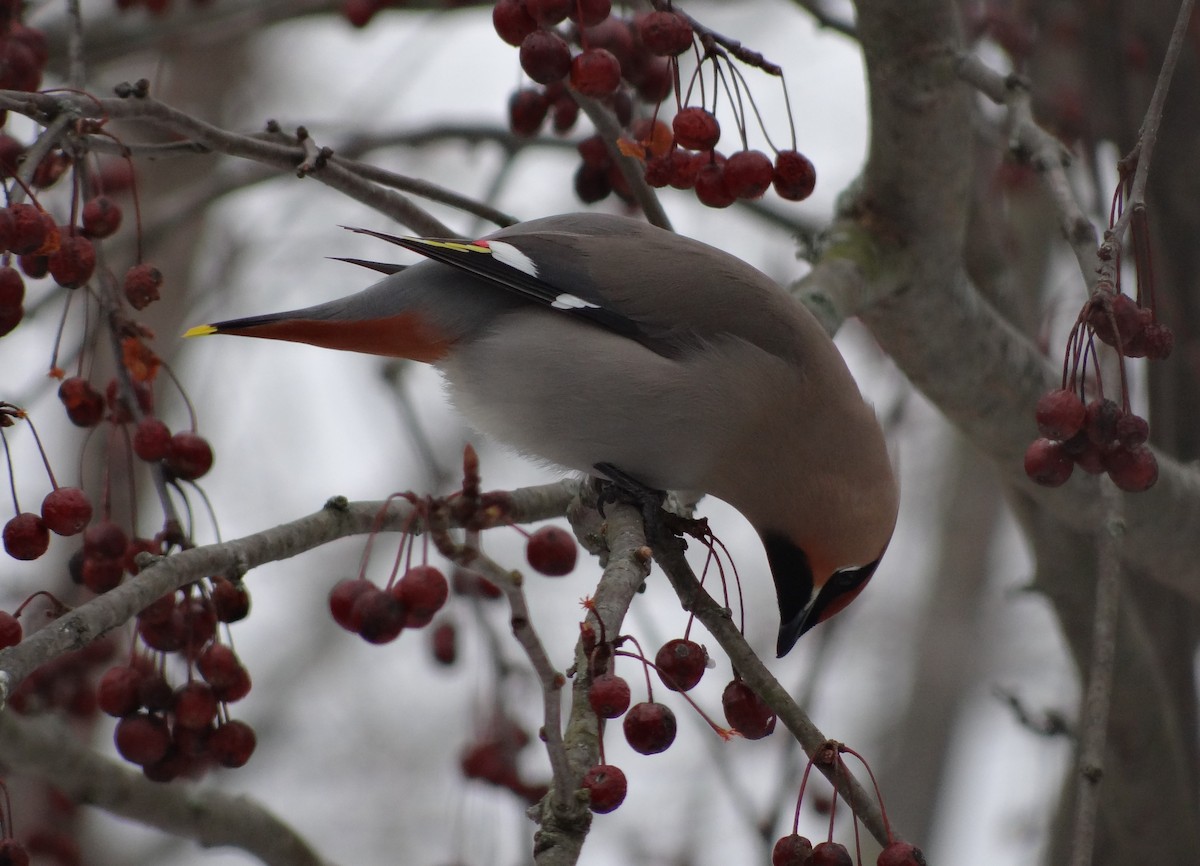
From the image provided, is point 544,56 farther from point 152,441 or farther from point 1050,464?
point 1050,464

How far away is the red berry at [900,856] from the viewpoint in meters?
1.99

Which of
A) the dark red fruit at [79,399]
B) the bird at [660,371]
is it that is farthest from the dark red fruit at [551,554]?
the dark red fruit at [79,399]

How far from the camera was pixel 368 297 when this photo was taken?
3.26m

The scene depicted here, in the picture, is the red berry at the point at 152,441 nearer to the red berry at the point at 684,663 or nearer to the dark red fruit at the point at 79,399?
the dark red fruit at the point at 79,399

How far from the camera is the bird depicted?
3.20 metres

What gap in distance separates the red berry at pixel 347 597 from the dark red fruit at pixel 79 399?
0.59 m

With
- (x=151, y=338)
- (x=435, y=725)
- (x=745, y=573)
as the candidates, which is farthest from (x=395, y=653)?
(x=151, y=338)

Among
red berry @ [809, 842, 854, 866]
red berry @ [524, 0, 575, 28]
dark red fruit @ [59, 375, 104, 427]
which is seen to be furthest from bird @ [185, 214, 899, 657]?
red berry @ [809, 842, 854, 866]

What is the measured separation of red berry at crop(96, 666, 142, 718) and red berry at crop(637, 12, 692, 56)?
153cm

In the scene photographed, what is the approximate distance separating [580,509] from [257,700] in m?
7.48

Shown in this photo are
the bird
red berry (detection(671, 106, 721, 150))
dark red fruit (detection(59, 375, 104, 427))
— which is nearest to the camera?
dark red fruit (detection(59, 375, 104, 427))

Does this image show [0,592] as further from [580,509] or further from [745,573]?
[745,573]

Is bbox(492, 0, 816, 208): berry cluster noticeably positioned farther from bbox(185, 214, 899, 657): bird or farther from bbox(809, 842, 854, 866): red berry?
bbox(809, 842, 854, 866): red berry

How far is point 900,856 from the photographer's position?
6.53 feet
